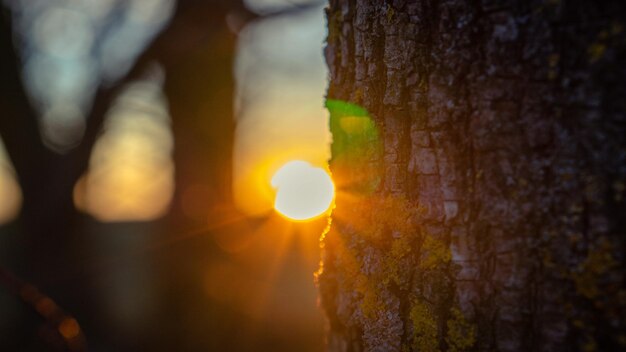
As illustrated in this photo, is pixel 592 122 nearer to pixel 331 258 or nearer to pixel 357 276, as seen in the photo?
pixel 357 276

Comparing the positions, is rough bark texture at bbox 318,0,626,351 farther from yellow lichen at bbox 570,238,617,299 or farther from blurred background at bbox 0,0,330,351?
blurred background at bbox 0,0,330,351

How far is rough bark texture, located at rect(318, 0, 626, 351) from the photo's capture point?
0.82 m

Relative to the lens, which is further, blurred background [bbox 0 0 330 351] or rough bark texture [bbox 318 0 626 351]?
blurred background [bbox 0 0 330 351]

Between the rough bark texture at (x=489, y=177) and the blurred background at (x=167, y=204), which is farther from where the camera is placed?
the blurred background at (x=167, y=204)

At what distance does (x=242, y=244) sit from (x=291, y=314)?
163 centimetres

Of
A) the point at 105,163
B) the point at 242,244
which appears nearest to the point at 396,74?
the point at 242,244

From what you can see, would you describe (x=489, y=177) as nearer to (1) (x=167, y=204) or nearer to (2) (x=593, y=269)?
(2) (x=593, y=269)

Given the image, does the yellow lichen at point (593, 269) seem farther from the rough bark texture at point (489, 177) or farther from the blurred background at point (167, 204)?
the blurred background at point (167, 204)

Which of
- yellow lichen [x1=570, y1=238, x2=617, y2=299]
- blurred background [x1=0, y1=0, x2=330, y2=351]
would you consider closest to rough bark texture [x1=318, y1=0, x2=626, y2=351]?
yellow lichen [x1=570, y1=238, x2=617, y2=299]

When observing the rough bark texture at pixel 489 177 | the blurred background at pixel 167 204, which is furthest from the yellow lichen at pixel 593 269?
the blurred background at pixel 167 204

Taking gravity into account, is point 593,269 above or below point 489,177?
below

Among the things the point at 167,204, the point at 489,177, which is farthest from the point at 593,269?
the point at 167,204

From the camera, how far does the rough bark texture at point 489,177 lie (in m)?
0.82

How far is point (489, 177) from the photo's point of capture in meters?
0.93
